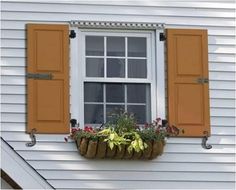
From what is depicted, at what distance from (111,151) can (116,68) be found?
1.15 metres

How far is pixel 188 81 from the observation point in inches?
381

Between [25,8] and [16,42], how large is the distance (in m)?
0.45

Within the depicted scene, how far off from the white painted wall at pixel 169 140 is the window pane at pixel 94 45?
260 millimetres

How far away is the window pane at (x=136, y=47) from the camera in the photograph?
9.77m

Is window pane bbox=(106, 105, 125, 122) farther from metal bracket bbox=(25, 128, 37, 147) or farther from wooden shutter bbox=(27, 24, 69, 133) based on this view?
metal bracket bbox=(25, 128, 37, 147)

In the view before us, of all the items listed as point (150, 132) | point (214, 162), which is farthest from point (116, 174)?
point (214, 162)

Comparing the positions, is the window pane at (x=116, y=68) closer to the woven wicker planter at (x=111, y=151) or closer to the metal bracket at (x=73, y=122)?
the metal bracket at (x=73, y=122)

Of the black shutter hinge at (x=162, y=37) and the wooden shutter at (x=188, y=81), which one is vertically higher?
the black shutter hinge at (x=162, y=37)

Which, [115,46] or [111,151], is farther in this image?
[115,46]

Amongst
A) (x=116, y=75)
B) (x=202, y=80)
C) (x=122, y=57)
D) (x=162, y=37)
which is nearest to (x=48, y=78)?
(x=116, y=75)

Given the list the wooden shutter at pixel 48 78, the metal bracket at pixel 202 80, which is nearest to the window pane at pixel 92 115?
the wooden shutter at pixel 48 78

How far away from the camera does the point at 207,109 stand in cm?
962

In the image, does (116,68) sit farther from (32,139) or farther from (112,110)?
(32,139)

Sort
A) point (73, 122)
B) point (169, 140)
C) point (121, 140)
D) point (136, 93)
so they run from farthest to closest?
point (136, 93)
point (169, 140)
point (73, 122)
point (121, 140)
